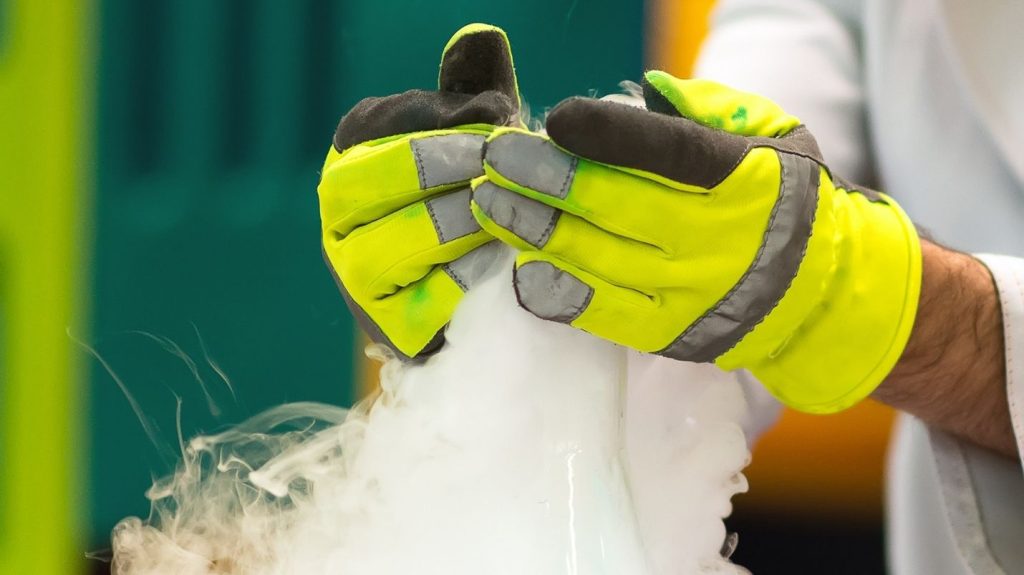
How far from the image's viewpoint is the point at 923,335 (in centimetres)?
68

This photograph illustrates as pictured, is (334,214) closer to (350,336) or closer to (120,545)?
(120,545)

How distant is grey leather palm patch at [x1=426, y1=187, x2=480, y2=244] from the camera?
59 cm

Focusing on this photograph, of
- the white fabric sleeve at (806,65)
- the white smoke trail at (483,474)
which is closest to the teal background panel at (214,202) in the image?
the white fabric sleeve at (806,65)

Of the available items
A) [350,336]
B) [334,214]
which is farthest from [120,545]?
[350,336]

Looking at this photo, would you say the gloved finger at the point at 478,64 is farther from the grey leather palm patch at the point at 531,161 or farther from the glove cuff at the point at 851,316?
the glove cuff at the point at 851,316

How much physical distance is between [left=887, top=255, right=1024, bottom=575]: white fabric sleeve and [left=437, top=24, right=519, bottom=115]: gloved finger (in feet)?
1.20

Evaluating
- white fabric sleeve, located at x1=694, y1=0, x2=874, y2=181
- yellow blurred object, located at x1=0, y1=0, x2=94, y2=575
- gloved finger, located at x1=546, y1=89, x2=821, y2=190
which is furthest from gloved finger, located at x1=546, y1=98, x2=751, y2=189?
yellow blurred object, located at x1=0, y1=0, x2=94, y2=575

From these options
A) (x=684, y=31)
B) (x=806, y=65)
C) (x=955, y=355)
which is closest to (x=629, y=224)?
(x=955, y=355)

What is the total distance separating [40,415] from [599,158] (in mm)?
1117

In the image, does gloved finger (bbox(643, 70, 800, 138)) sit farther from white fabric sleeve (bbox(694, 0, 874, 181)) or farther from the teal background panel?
the teal background panel

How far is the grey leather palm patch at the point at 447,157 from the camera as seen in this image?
1.87 ft

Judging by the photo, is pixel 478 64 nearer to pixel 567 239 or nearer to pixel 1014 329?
pixel 567 239

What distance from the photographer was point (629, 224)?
552mm

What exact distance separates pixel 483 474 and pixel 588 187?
0.56ft
